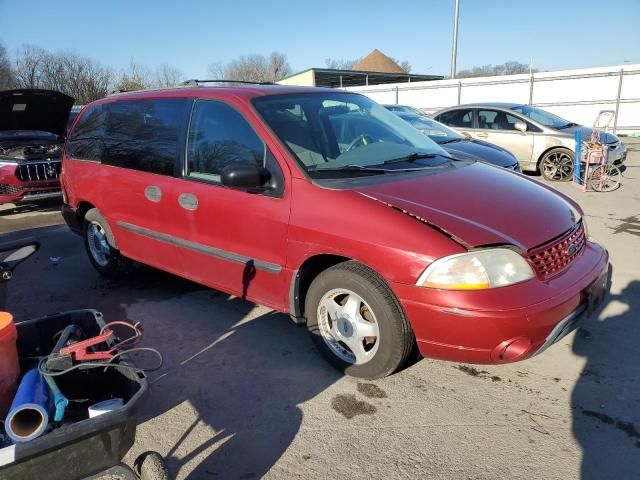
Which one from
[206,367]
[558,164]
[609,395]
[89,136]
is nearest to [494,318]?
[609,395]

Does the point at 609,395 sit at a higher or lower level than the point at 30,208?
higher

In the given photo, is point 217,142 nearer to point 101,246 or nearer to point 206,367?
point 206,367

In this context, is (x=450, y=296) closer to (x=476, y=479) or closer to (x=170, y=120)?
(x=476, y=479)

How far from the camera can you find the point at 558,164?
999 cm

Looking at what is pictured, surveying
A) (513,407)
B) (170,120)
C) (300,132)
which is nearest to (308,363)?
(513,407)

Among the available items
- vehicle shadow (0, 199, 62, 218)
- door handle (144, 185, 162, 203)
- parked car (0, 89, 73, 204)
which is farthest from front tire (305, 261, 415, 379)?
vehicle shadow (0, 199, 62, 218)

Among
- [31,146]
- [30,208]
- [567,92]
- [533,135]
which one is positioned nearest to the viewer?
[31,146]

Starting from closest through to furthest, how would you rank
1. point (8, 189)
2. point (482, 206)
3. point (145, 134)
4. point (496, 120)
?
1. point (482, 206)
2. point (145, 134)
3. point (8, 189)
4. point (496, 120)

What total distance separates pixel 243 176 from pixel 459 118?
9.22 meters

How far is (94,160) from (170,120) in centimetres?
130

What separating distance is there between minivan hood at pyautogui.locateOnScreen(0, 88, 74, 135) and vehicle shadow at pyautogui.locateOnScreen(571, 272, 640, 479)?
25.9 feet

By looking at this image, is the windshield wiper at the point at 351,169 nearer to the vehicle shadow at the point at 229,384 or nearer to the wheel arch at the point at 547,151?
the vehicle shadow at the point at 229,384

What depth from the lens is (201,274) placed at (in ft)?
12.7

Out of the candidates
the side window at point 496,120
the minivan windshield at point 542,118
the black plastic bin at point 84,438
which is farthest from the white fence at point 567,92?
the black plastic bin at point 84,438
